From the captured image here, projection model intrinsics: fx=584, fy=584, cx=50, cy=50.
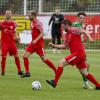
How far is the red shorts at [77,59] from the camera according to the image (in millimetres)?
14180

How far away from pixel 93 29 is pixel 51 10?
4.21 metres

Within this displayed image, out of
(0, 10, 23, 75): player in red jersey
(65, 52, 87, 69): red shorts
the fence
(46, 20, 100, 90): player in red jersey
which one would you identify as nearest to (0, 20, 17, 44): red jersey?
(0, 10, 23, 75): player in red jersey

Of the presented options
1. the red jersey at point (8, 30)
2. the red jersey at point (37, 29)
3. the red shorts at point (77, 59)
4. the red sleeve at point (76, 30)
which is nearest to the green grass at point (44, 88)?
the red shorts at point (77, 59)

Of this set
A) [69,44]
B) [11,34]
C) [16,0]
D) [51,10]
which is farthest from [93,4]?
[69,44]

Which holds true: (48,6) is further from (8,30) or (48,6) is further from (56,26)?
(8,30)

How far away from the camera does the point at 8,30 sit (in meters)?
17.9

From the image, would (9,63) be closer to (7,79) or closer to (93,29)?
(7,79)

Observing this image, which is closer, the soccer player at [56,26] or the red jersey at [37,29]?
the red jersey at [37,29]

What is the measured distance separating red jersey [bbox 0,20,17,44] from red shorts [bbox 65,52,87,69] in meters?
4.04

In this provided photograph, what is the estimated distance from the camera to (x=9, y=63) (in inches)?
902

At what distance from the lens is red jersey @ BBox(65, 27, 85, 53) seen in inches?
561

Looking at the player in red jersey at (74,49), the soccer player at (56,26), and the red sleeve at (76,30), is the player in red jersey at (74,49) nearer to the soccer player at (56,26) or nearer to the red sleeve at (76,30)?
the red sleeve at (76,30)

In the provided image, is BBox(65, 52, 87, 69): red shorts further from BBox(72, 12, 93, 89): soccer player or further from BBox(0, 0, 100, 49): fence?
BBox(0, 0, 100, 49): fence

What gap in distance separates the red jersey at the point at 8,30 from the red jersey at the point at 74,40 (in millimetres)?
3844
